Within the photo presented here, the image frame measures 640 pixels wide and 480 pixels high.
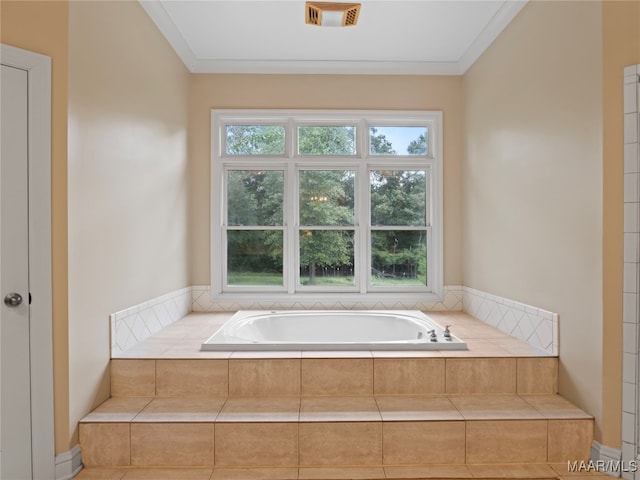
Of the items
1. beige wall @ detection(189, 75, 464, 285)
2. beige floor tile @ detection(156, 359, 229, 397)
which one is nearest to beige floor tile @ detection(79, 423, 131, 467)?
beige floor tile @ detection(156, 359, 229, 397)

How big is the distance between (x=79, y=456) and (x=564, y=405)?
2.55 metres

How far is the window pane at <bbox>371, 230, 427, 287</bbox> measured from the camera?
153 inches

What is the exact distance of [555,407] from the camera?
219cm

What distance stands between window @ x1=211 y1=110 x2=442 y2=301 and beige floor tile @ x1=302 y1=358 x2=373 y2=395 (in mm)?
1466

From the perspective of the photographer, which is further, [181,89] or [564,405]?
[181,89]

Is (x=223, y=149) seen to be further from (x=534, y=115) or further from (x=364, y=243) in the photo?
(x=534, y=115)

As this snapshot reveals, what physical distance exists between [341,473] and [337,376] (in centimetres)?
52

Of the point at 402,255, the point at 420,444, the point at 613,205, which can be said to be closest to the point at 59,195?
the point at 420,444

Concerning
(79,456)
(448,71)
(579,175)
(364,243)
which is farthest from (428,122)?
(79,456)

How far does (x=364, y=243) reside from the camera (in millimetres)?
3852

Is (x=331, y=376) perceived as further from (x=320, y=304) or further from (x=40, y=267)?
(x=40, y=267)

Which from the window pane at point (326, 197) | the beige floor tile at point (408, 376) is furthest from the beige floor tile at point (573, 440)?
the window pane at point (326, 197)

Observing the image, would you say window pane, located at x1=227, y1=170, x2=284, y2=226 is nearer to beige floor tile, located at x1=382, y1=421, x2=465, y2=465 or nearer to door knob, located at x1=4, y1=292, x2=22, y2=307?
door knob, located at x1=4, y1=292, x2=22, y2=307

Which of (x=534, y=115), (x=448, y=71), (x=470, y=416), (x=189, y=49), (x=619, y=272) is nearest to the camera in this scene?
(x=619, y=272)
